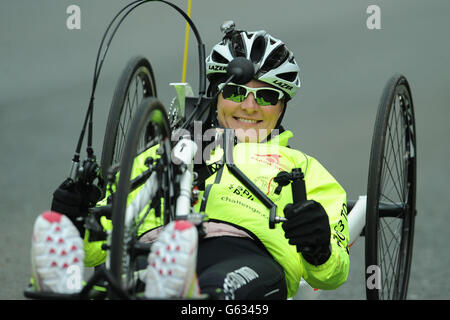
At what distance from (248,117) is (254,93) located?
123mm

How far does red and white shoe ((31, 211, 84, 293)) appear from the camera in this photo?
8.64 feet

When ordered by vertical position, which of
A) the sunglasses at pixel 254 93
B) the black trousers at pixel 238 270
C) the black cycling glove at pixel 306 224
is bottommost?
the black trousers at pixel 238 270

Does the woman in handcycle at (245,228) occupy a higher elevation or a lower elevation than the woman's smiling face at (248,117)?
lower

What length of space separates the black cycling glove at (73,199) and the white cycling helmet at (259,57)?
4.34 ft

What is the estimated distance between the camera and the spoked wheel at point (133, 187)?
2.62 m

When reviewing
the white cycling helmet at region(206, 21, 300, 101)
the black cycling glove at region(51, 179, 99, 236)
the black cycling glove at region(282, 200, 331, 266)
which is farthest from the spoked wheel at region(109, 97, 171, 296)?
the white cycling helmet at region(206, 21, 300, 101)

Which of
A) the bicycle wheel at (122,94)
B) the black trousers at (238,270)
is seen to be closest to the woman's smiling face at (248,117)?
the bicycle wheel at (122,94)

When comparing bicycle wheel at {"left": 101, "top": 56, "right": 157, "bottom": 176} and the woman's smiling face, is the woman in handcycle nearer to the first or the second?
the woman's smiling face

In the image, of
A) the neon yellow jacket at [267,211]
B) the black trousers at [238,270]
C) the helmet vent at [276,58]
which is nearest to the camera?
the black trousers at [238,270]

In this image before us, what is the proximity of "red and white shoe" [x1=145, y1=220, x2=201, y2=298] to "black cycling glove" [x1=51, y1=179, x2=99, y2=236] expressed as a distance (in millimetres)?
623

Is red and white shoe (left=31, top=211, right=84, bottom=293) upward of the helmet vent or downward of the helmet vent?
downward

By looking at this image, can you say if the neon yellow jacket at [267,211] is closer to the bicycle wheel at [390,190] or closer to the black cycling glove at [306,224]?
the bicycle wheel at [390,190]
